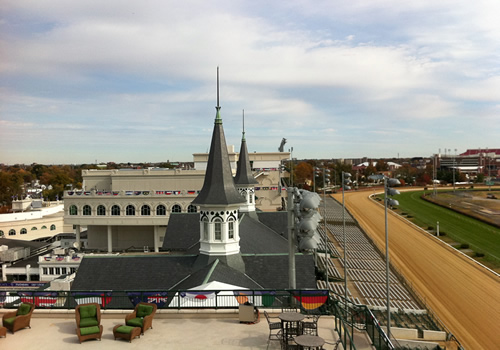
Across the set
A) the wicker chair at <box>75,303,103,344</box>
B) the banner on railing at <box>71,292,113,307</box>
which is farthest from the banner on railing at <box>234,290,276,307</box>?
the banner on railing at <box>71,292,113,307</box>

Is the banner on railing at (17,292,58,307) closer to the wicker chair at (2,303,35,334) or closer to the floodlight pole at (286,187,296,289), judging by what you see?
the wicker chair at (2,303,35,334)

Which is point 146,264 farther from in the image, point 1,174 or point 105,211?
point 1,174

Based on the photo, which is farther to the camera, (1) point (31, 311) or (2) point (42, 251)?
(2) point (42, 251)

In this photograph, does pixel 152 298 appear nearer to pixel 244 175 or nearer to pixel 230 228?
pixel 230 228

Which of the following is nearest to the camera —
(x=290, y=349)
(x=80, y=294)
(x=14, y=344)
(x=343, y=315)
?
(x=290, y=349)

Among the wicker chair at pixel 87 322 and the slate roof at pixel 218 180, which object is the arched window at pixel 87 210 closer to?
the slate roof at pixel 218 180

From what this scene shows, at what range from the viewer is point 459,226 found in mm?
91500

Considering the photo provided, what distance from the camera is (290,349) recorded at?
12266 millimetres

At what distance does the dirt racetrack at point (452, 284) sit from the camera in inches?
1398

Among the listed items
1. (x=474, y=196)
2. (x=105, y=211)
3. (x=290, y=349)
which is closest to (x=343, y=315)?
(x=290, y=349)

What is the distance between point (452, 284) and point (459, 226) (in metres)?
48.0

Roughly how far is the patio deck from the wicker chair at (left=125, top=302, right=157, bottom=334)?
0.34m

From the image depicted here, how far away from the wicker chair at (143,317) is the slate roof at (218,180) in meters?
10.0

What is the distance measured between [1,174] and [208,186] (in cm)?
13024
